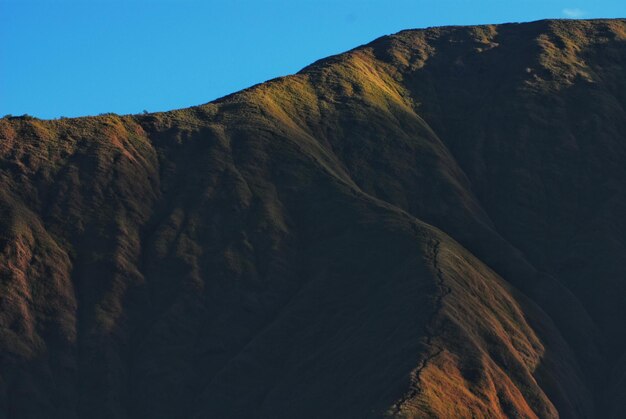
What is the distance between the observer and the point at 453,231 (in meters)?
126

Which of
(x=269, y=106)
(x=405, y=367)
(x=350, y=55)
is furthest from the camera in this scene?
(x=350, y=55)

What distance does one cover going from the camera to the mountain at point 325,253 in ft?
339

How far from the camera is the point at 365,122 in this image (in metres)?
137

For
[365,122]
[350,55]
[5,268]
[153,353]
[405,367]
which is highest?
[350,55]

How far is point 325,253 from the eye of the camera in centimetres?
11719

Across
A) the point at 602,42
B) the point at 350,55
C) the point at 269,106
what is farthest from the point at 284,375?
the point at 602,42

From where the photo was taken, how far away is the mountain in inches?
4065

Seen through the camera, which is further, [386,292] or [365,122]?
[365,122]

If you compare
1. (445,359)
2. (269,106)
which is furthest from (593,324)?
(269,106)

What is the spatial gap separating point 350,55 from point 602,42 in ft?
94.2

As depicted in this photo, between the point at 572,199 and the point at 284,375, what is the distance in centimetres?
4265

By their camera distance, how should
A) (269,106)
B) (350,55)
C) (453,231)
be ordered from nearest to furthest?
1. (453,231)
2. (269,106)
3. (350,55)

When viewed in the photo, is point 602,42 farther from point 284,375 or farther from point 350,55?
point 284,375

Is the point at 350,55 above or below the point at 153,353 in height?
above
